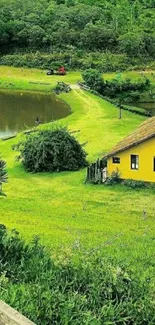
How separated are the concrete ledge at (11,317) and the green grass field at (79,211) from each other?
960 cm

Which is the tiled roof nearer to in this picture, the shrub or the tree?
the shrub

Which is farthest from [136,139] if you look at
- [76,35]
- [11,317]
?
[76,35]

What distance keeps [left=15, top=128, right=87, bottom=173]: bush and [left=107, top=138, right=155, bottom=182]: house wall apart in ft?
12.0

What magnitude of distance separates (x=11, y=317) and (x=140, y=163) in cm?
2730

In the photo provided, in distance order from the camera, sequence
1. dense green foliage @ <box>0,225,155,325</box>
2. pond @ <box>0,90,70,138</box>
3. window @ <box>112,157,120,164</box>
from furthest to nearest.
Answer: pond @ <box>0,90,70,138</box> < window @ <box>112,157,120,164</box> < dense green foliage @ <box>0,225,155,325</box>

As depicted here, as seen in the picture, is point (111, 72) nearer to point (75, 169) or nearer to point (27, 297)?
point (75, 169)

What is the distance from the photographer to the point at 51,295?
12.4m

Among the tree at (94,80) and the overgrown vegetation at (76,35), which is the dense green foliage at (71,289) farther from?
the overgrown vegetation at (76,35)

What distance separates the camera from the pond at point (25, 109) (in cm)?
6122

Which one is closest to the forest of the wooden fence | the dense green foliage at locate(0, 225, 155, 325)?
the wooden fence

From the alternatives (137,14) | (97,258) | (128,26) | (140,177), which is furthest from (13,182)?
(137,14)

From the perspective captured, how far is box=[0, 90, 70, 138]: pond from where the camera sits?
61219 millimetres

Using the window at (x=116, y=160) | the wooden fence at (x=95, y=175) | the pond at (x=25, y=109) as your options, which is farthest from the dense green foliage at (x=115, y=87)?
the wooden fence at (x=95, y=175)

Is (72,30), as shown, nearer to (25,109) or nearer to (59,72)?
(59,72)
